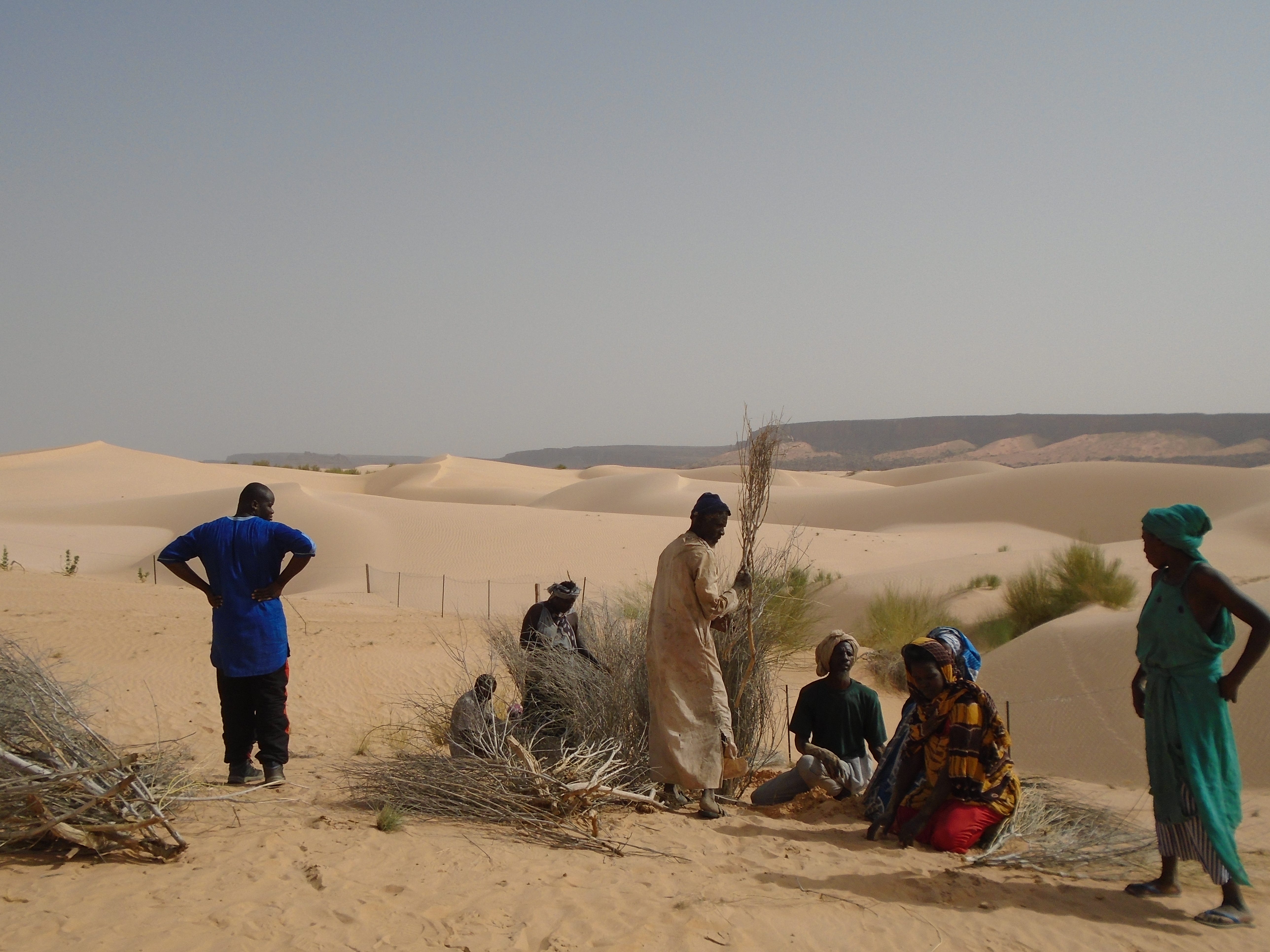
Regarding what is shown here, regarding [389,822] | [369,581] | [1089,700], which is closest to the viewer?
[389,822]

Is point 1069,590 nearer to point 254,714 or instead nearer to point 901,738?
point 901,738

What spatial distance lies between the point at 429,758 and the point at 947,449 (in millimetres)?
105006

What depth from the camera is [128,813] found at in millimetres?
3658

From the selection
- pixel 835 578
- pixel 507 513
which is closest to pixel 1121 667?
pixel 835 578

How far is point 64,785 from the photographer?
3.59 meters

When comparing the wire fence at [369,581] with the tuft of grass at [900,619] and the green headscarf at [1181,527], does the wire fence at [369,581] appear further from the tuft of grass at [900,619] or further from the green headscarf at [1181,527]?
the green headscarf at [1181,527]

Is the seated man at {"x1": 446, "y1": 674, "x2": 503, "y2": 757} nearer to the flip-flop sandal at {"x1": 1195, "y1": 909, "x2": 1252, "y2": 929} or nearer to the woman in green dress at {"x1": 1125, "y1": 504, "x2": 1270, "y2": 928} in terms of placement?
the woman in green dress at {"x1": 1125, "y1": 504, "x2": 1270, "y2": 928}

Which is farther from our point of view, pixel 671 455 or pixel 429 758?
pixel 671 455

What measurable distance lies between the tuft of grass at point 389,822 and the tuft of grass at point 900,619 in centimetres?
928

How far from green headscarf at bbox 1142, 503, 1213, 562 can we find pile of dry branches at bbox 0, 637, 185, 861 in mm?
4133

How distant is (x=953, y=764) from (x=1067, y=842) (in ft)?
2.00

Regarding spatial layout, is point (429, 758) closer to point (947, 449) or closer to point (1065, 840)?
point (1065, 840)

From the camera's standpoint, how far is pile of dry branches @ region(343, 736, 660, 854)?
4.29 metres

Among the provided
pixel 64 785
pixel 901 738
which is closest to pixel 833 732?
pixel 901 738
